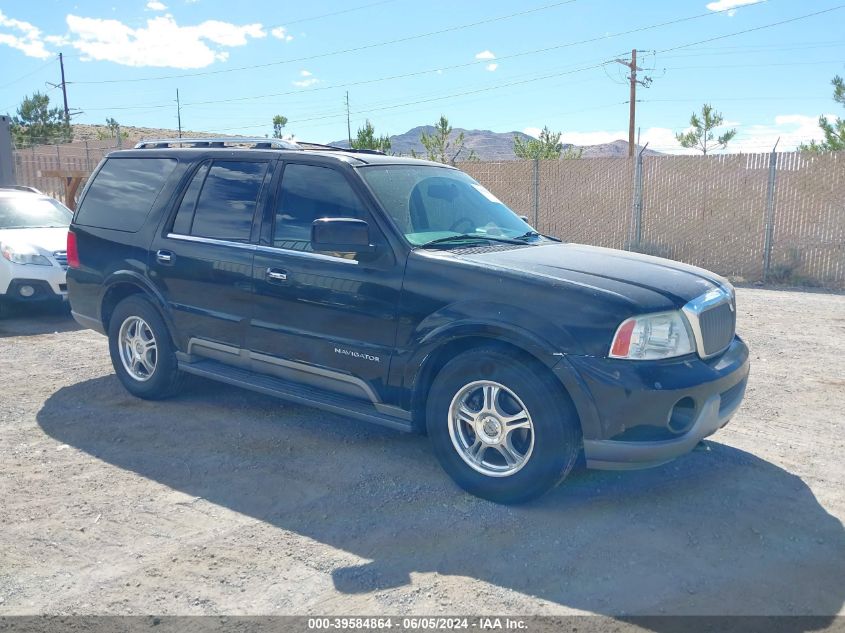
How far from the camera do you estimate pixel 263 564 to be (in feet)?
12.2

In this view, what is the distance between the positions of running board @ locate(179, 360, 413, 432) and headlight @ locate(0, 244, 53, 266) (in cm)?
469

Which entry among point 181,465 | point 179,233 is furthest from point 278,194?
point 181,465

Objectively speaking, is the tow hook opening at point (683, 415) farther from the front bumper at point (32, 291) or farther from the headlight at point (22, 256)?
the headlight at point (22, 256)

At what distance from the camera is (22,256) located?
375 inches

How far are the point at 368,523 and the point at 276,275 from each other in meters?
1.78

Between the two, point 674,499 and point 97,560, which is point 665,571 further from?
point 97,560

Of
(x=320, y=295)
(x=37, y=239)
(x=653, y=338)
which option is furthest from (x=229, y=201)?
(x=37, y=239)

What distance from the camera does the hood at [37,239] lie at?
9.63 meters

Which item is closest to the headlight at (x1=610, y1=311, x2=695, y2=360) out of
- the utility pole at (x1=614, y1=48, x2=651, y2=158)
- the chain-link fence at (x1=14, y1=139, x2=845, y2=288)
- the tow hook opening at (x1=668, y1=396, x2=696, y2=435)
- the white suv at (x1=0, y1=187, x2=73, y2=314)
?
the tow hook opening at (x1=668, y1=396, x2=696, y2=435)

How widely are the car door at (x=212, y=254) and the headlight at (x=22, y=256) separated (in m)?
4.47

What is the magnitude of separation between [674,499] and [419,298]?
1.81 metres

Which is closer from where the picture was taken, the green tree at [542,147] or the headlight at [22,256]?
the headlight at [22,256]

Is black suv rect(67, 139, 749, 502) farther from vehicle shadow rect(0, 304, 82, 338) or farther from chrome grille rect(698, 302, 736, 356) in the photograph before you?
vehicle shadow rect(0, 304, 82, 338)

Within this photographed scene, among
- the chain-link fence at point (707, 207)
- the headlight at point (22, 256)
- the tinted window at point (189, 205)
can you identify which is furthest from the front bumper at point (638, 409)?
the chain-link fence at point (707, 207)
